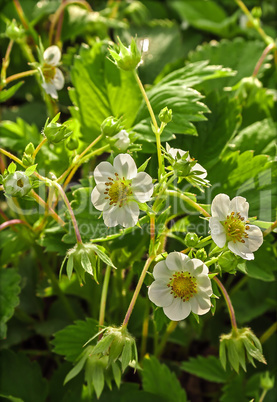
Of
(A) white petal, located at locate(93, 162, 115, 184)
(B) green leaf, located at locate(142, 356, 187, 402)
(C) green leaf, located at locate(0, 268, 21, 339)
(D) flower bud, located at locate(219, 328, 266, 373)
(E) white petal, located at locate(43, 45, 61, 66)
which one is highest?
(E) white petal, located at locate(43, 45, 61, 66)

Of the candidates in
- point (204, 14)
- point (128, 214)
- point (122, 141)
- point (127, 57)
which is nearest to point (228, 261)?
point (128, 214)

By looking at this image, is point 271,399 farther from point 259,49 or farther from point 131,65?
point 259,49

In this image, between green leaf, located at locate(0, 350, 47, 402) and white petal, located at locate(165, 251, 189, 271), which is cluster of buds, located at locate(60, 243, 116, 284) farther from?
green leaf, located at locate(0, 350, 47, 402)

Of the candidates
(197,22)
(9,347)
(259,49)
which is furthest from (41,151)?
(197,22)

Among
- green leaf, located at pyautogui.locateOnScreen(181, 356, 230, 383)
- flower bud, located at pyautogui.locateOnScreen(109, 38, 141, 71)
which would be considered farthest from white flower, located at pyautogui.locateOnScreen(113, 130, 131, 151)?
green leaf, located at pyautogui.locateOnScreen(181, 356, 230, 383)

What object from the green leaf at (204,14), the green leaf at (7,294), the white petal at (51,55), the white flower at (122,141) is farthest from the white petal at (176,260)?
the green leaf at (204,14)

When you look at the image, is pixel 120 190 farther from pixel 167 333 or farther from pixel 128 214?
pixel 167 333
